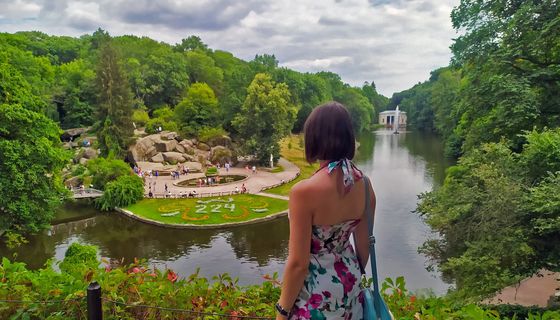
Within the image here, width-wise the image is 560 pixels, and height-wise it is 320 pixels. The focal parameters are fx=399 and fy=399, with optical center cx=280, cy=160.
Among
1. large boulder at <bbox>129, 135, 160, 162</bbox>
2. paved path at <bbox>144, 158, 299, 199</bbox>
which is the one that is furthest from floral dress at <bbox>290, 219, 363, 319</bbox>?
large boulder at <bbox>129, 135, 160, 162</bbox>

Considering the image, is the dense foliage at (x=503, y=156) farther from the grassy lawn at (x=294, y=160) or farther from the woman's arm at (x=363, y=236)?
the grassy lawn at (x=294, y=160)

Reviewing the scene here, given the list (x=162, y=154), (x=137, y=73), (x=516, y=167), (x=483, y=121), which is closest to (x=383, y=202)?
(x=483, y=121)

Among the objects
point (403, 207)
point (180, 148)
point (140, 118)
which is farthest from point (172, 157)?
point (403, 207)

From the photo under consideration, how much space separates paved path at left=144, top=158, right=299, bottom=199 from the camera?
106ft

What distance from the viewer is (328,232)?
237 cm

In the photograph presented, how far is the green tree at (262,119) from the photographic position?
41.5 metres

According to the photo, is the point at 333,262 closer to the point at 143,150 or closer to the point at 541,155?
the point at 541,155

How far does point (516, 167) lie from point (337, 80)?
89715mm

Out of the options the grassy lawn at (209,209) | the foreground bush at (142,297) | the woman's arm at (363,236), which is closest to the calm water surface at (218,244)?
the grassy lawn at (209,209)

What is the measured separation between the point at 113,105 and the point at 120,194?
49.5 ft

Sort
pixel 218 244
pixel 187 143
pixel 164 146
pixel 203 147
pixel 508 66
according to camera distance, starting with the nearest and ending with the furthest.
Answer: pixel 508 66
pixel 218 244
pixel 164 146
pixel 187 143
pixel 203 147

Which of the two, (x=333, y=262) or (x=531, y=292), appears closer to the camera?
(x=333, y=262)

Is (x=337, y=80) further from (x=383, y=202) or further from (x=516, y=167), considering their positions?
(x=516, y=167)

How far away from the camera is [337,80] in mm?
98625
